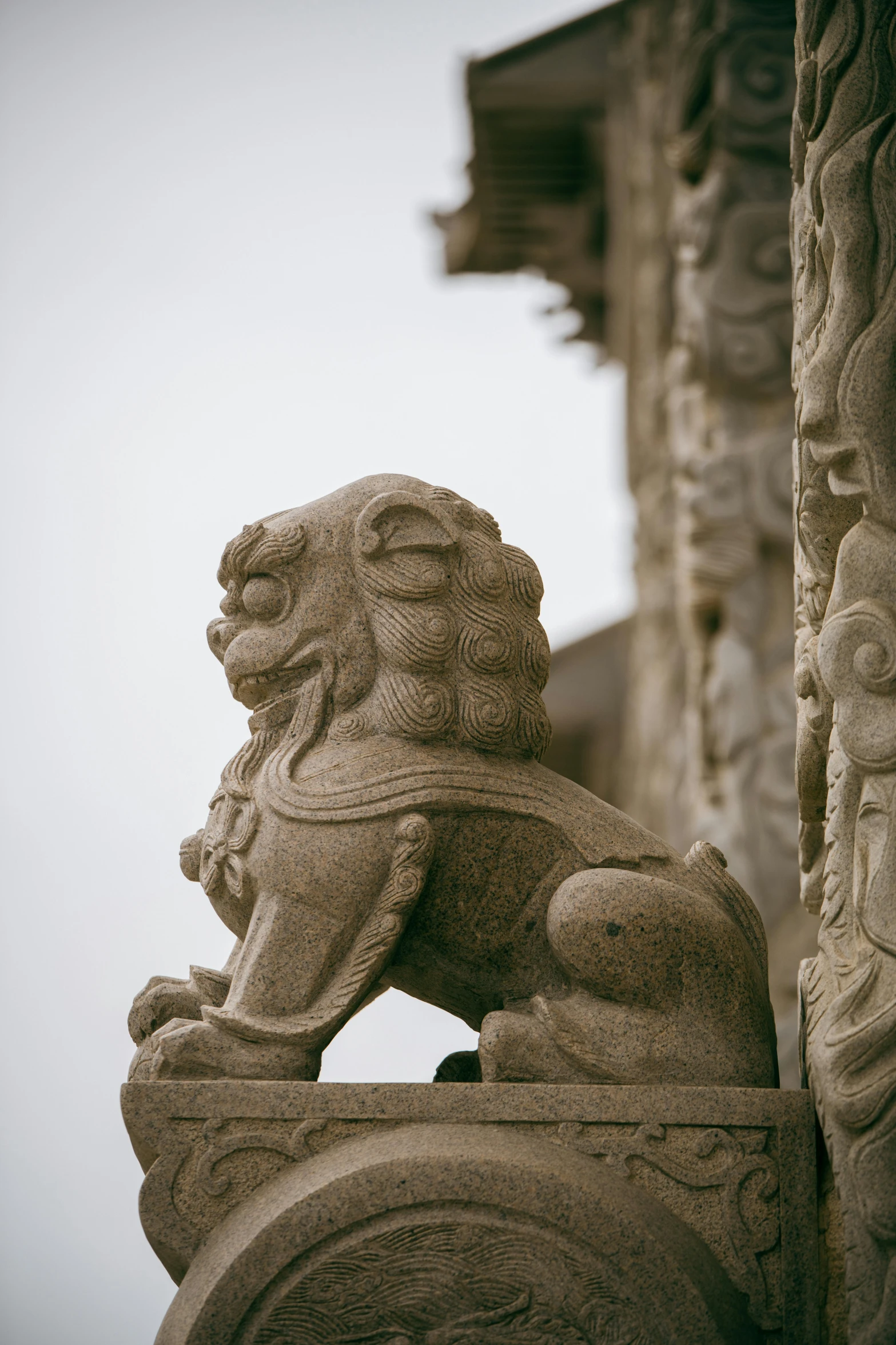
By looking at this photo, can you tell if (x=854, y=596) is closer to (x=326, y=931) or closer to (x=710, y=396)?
(x=326, y=931)

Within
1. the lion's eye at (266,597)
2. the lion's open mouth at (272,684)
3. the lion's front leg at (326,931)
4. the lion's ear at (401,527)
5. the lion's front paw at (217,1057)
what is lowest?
the lion's front paw at (217,1057)

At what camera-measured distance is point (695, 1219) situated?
2.94 metres

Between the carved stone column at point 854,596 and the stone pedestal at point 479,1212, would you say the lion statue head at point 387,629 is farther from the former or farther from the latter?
the stone pedestal at point 479,1212

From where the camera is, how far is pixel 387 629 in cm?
332

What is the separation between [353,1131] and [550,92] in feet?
35.2

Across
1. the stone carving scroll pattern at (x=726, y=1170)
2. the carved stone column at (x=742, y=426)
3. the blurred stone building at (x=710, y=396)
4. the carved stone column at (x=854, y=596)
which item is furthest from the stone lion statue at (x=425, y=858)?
the carved stone column at (x=742, y=426)

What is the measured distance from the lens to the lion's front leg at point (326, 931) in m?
3.06

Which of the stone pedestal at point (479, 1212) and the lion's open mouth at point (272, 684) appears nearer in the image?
the stone pedestal at point (479, 1212)

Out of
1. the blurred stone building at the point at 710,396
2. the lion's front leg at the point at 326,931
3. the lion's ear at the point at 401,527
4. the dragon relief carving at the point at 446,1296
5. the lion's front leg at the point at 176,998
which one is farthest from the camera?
the blurred stone building at the point at 710,396

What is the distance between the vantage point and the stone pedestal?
2789mm

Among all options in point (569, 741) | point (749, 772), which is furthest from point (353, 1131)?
point (569, 741)

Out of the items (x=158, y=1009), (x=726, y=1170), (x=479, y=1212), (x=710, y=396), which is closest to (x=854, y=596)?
(x=726, y=1170)

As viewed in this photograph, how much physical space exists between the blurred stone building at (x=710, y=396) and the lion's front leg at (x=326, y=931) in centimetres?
447

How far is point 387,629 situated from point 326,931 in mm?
620
